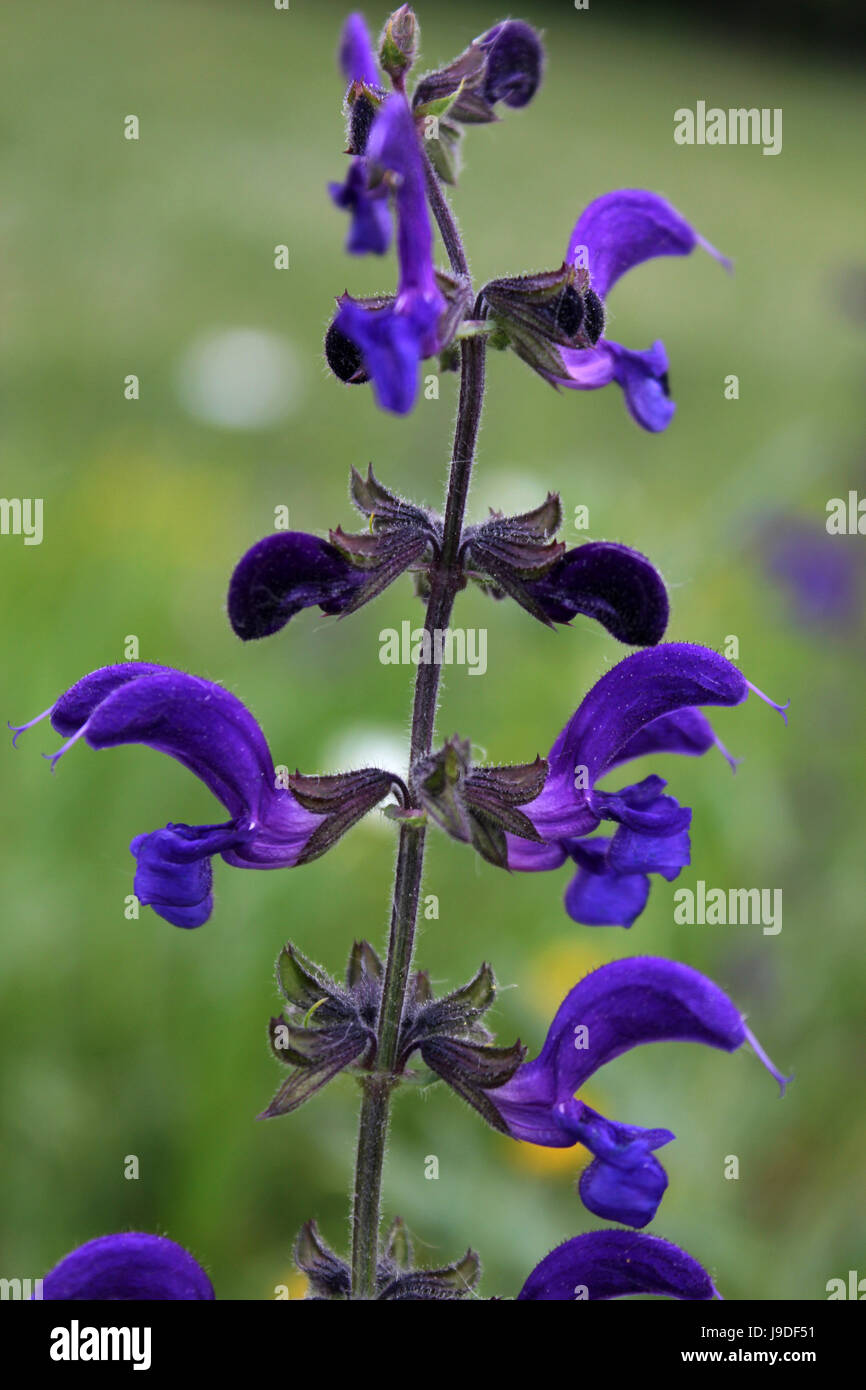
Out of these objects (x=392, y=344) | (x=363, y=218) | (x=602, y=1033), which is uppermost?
(x=363, y=218)

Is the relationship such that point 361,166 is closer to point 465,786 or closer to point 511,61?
point 511,61

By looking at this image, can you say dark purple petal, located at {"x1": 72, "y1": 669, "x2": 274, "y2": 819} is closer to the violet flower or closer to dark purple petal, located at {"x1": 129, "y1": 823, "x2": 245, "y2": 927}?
dark purple petal, located at {"x1": 129, "y1": 823, "x2": 245, "y2": 927}

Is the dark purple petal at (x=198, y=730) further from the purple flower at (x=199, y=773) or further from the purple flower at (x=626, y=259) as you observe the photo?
the purple flower at (x=626, y=259)

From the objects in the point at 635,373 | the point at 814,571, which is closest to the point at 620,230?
the point at 635,373

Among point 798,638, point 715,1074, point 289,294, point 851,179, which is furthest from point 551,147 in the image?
point 715,1074

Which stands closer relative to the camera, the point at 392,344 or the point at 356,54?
the point at 392,344
